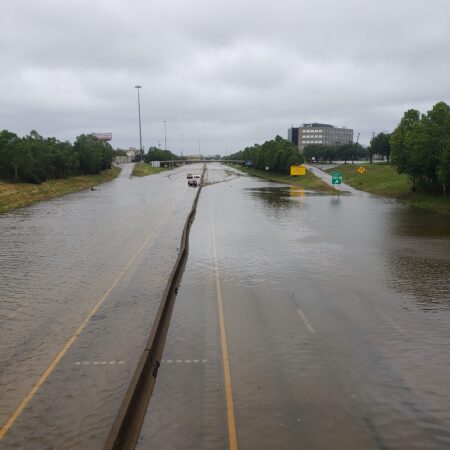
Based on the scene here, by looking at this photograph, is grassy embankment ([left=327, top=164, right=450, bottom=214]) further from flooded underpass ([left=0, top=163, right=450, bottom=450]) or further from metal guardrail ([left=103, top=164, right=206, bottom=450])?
metal guardrail ([left=103, top=164, right=206, bottom=450])

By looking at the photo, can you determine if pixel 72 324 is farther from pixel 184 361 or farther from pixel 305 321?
pixel 305 321

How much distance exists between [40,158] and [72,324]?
7459cm

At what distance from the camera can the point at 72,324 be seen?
46.3 ft

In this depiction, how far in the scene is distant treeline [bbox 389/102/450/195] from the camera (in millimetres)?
44959

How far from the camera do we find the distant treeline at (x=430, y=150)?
148 feet

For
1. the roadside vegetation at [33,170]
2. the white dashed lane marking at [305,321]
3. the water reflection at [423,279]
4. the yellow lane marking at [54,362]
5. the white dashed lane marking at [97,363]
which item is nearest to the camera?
the yellow lane marking at [54,362]

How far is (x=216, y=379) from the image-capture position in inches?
417

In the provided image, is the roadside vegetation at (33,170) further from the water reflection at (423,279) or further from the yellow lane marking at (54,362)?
the water reflection at (423,279)

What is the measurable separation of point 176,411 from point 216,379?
158cm

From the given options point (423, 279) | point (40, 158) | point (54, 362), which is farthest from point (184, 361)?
point (40, 158)

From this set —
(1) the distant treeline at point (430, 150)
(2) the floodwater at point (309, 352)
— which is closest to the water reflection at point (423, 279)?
(2) the floodwater at point (309, 352)

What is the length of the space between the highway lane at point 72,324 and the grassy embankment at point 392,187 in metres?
33.6

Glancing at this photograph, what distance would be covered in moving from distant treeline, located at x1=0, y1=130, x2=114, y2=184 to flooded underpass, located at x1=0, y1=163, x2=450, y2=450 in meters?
47.1

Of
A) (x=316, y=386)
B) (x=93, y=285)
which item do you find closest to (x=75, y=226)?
(x=93, y=285)
